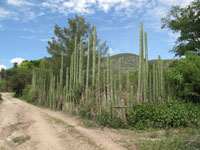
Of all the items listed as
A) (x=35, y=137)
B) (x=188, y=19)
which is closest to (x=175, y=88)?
(x=35, y=137)

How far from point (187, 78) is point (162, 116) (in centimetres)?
229

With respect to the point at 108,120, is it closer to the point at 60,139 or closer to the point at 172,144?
the point at 60,139

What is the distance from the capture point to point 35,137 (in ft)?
18.6

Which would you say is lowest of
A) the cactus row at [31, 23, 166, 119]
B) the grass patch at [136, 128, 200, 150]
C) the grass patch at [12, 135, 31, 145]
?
the grass patch at [12, 135, 31, 145]

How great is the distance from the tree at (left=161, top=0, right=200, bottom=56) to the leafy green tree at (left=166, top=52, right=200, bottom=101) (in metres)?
8.16

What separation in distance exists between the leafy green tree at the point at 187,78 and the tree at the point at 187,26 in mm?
8157

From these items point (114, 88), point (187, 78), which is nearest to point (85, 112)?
point (114, 88)

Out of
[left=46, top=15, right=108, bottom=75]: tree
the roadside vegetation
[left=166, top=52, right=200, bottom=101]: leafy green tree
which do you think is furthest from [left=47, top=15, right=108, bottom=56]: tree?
[left=166, top=52, right=200, bottom=101]: leafy green tree

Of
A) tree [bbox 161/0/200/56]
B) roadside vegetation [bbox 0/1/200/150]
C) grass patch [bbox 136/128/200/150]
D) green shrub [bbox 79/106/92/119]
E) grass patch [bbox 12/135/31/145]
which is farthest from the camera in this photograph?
tree [bbox 161/0/200/56]

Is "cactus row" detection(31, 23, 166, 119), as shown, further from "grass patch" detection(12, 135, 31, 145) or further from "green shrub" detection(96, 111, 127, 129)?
"grass patch" detection(12, 135, 31, 145)

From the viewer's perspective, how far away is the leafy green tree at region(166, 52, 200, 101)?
7500 millimetres

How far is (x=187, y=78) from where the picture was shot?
25.6ft

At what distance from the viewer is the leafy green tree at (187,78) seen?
7500 mm

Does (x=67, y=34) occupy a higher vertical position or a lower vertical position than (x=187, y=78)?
higher
